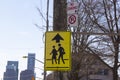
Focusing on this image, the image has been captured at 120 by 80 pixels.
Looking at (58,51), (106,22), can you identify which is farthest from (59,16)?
(106,22)

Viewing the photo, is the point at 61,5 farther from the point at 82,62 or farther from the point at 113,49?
the point at 82,62

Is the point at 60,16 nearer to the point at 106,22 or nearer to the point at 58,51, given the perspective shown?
the point at 58,51

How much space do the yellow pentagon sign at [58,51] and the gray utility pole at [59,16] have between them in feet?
1.28

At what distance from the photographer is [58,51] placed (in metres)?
8.12

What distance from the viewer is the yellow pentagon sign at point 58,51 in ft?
26.5

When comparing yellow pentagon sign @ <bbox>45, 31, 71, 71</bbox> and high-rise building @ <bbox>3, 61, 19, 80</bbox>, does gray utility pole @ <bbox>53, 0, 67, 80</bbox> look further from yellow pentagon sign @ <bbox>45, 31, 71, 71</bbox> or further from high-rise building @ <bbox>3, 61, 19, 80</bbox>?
high-rise building @ <bbox>3, 61, 19, 80</bbox>

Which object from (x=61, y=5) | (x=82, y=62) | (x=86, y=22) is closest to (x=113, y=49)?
(x=86, y=22)

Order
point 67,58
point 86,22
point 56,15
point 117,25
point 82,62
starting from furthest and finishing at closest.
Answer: point 82,62, point 86,22, point 117,25, point 56,15, point 67,58

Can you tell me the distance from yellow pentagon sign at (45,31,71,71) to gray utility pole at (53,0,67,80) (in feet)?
1.28

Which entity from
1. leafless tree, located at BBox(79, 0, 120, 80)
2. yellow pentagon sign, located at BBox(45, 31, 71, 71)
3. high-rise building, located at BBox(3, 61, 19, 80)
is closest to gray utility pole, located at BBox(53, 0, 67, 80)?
yellow pentagon sign, located at BBox(45, 31, 71, 71)

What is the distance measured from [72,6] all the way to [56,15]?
47cm

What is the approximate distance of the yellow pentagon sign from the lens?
26.5 ft

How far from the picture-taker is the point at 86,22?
24609 mm

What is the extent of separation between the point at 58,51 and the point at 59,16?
0.97m
